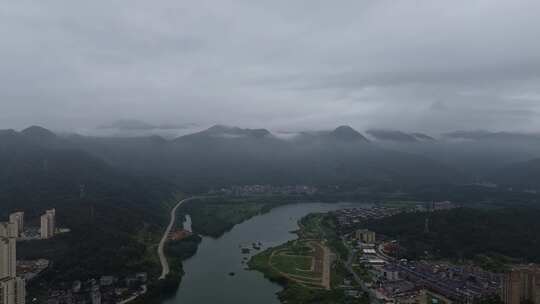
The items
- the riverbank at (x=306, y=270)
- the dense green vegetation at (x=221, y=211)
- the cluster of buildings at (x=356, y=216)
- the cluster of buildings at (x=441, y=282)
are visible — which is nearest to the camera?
the cluster of buildings at (x=441, y=282)

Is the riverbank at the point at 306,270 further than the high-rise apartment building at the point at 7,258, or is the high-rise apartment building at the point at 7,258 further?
the riverbank at the point at 306,270

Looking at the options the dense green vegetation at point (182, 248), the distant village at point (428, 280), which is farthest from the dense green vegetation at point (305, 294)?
the dense green vegetation at point (182, 248)

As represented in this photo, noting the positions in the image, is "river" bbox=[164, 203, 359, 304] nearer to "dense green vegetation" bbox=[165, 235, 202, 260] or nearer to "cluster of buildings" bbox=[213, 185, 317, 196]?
"dense green vegetation" bbox=[165, 235, 202, 260]

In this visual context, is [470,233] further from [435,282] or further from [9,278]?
[9,278]

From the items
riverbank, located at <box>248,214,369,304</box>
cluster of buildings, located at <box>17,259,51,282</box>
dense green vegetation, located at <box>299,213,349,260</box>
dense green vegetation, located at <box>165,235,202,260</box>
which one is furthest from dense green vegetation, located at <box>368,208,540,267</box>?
cluster of buildings, located at <box>17,259,51,282</box>

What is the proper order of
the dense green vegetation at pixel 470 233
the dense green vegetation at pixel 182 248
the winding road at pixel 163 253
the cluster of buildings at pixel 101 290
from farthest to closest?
the dense green vegetation at pixel 470 233 → the dense green vegetation at pixel 182 248 → the winding road at pixel 163 253 → the cluster of buildings at pixel 101 290

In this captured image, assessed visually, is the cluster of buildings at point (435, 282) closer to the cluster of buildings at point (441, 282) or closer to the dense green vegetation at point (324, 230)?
the cluster of buildings at point (441, 282)

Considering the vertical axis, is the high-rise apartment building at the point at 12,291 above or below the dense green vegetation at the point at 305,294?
above

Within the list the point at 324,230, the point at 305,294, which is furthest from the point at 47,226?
the point at 324,230
